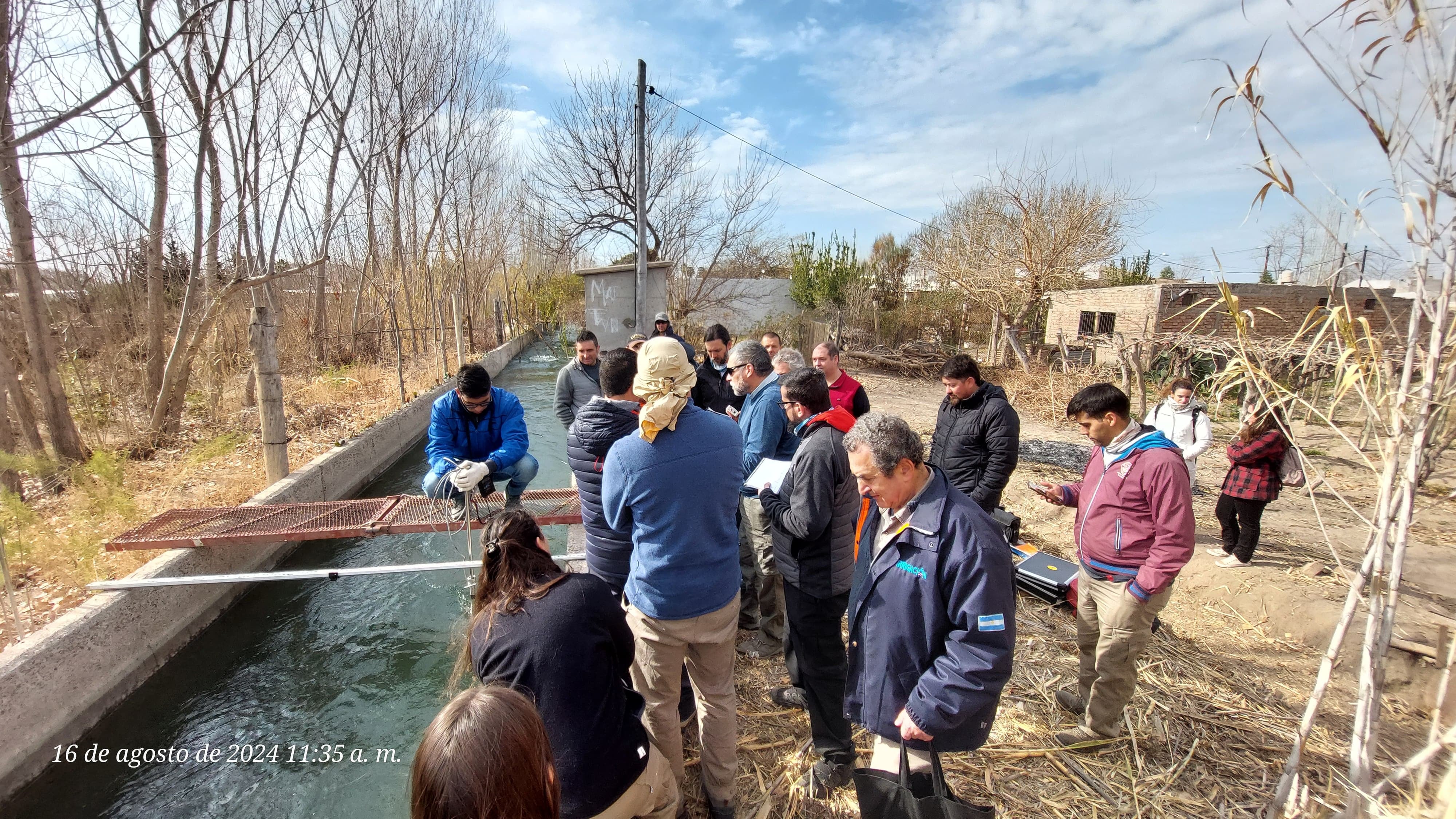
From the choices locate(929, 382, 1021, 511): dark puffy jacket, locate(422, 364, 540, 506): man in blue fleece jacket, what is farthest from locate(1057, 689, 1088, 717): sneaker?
locate(422, 364, 540, 506): man in blue fleece jacket

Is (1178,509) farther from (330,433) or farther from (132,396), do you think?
(132,396)

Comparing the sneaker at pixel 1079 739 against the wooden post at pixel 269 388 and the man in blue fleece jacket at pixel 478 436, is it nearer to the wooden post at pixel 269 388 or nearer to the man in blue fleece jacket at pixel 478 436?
the man in blue fleece jacket at pixel 478 436

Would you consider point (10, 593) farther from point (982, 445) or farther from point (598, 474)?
A: point (982, 445)

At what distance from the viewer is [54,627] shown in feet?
10.6

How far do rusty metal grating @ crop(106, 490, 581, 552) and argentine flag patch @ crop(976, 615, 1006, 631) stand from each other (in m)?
3.09

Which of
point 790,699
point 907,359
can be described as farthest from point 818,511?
point 907,359

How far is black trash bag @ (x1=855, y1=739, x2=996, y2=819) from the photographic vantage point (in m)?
1.51

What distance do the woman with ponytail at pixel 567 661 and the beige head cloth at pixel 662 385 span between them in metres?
0.57

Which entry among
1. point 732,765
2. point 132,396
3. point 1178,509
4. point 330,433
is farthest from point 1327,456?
point 132,396

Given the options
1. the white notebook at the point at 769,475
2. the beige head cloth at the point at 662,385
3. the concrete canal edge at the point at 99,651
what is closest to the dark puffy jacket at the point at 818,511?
the white notebook at the point at 769,475

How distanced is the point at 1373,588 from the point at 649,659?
2.20 m

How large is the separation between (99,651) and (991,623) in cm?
496

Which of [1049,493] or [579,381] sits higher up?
[579,381]

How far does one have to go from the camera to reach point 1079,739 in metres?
2.73
